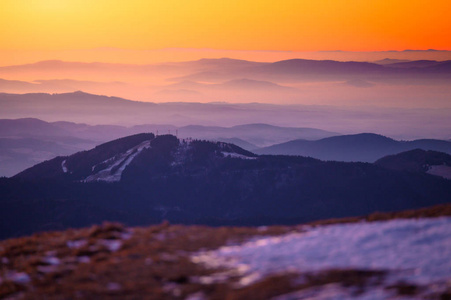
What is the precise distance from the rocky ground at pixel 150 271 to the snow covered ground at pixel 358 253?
0.52 meters

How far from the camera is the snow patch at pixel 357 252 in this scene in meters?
23.1

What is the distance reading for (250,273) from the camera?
2373 cm

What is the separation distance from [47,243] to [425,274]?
55.9ft

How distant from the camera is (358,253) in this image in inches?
992

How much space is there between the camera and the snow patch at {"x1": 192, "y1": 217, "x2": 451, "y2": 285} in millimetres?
23094

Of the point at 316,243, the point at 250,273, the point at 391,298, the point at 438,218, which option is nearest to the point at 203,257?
the point at 250,273

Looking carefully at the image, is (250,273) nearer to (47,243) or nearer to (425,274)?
(425,274)

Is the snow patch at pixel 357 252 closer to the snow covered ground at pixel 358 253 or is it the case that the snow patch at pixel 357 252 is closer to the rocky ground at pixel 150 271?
the snow covered ground at pixel 358 253

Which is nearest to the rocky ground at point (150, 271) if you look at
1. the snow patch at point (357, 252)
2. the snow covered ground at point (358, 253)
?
the snow covered ground at point (358, 253)

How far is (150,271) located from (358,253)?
7.57m

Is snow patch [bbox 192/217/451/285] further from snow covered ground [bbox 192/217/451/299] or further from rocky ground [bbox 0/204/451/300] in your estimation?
rocky ground [bbox 0/204/451/300]

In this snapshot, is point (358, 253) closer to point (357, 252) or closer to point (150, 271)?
point (357, 252)

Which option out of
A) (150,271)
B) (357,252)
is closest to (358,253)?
(357,252)

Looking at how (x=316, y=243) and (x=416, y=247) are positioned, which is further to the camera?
(x=316, y=243)
